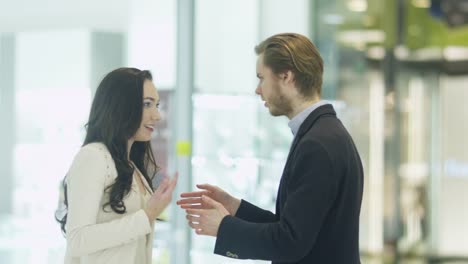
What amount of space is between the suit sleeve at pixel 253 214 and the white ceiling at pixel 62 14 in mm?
2206

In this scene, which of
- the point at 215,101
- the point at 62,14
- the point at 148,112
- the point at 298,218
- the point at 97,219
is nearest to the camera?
the point at 298,218

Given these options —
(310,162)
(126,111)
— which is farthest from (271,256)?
(126,111)

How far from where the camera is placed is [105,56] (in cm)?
503

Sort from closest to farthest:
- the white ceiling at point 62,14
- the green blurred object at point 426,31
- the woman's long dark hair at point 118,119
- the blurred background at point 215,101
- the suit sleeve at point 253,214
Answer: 1. the woman's long dark hair at point 118,119
2. the suit sleeve at point 253,214
3. the white ceiling at point 62,14
4. the blurred background at point 215,101
5. the green blurred object at point 426,31

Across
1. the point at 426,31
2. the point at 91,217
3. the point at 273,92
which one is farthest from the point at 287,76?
the point at 426,31

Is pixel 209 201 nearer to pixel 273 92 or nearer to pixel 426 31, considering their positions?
pixel 273 92

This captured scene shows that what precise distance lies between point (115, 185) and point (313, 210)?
651 millimetres

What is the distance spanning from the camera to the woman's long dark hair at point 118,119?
2.72 meters

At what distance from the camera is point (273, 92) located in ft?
8.80

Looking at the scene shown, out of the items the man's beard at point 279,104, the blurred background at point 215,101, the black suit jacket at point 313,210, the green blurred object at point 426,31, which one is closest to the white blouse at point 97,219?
the black suit jacket at point 313,210

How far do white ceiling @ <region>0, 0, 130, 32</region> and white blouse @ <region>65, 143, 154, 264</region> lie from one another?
211 centimetres

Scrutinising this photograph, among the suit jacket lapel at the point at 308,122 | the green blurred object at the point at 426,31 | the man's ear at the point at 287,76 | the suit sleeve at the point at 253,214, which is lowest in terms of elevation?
the suit sleeve at the point at 253,214

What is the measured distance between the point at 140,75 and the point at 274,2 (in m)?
3.74

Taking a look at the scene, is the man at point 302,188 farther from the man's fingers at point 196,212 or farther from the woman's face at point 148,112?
the woman's face at point 148,112
